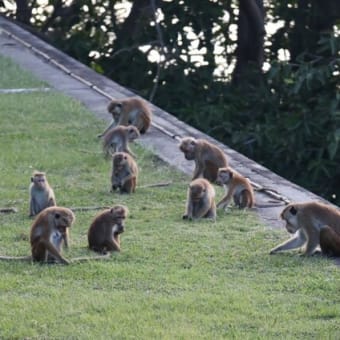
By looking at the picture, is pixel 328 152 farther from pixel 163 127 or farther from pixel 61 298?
pixel 61 298

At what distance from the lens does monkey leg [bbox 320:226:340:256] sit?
1045 centimetres

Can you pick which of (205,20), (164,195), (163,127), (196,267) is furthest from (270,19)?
(196,267)

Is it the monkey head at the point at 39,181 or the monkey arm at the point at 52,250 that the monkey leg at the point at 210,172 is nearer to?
the monkey head at the point at 39,181

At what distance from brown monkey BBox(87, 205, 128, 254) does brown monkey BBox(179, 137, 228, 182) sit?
302 cm

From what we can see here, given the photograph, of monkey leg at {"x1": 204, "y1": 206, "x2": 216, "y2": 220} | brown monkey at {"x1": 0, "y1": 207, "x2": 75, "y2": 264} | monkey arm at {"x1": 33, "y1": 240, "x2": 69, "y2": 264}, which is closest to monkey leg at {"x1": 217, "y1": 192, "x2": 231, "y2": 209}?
monkey leg at {"x1": 204, "y1": 206, "x2": 216, "y2": 220}

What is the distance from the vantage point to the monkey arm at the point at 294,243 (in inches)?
422

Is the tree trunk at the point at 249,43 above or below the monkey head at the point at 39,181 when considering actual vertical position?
above

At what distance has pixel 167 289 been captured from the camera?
9.66m

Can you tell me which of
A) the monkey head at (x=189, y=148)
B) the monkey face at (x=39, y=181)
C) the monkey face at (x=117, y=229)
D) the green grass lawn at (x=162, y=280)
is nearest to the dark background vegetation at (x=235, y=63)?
the monkey head at (x=189, y=148)

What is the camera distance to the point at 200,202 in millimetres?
12008

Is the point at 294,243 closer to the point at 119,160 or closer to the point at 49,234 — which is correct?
the point at 49,234

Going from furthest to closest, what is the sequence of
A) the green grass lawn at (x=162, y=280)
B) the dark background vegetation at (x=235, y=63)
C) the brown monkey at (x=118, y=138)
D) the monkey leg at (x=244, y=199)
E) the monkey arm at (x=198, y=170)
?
the dark background vegetation at (x=235, y=63)
the brown monkey at (x=118, y=138)
the monkey arm at (x=198, y=170)
the monkey leg at (x=244, y=199)
the green grass lawn at (x=162, y=280)

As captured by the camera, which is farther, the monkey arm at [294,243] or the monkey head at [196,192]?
the monkey head at [196,192]

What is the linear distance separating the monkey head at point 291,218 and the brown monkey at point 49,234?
1698mm
